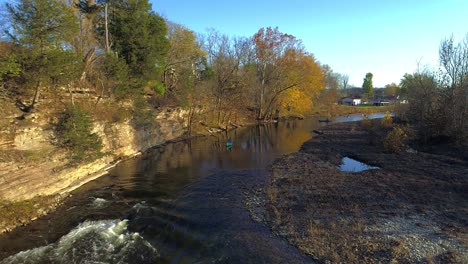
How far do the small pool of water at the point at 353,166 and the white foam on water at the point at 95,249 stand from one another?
16.0 metres

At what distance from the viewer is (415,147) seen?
1053 inches

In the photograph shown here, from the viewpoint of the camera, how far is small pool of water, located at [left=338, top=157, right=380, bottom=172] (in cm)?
2120

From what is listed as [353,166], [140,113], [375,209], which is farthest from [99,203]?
[353,166]

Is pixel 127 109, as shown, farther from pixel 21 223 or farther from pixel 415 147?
pixel 415 147

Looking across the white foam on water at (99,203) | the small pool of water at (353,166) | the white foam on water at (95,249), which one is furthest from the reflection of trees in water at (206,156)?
the white foam on water at (95,249)

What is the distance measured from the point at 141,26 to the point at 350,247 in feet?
95.4

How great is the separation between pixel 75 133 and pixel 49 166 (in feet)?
9.38

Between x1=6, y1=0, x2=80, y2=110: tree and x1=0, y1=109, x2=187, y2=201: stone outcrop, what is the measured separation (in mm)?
3458

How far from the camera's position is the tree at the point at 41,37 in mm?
16781

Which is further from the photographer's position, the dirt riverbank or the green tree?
the green tree

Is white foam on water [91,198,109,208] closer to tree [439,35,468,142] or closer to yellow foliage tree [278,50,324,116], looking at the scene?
tree [439,35,468,142]

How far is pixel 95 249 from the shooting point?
10586 mm

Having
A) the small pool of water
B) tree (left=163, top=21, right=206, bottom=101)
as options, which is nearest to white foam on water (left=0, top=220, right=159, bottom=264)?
the small pool of water

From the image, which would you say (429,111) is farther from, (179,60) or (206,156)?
(179,60)
